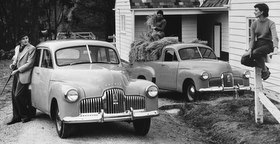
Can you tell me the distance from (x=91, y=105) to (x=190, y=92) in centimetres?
571

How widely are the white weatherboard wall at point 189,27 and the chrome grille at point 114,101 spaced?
1760cm

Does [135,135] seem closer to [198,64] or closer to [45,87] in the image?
[45,87]

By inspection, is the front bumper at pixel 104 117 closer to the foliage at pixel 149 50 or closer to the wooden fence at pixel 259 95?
the wooden fence at pixel 259 95

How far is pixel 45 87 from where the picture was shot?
1042cm

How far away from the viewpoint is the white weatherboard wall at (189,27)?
2650 cm

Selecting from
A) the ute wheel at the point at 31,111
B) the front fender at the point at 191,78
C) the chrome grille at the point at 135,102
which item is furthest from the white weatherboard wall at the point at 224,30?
the chrome grille at the point at 135,102

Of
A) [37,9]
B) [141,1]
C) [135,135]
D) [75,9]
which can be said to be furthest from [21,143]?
[75,9]

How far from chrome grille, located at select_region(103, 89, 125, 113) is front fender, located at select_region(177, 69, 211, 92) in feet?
15.8

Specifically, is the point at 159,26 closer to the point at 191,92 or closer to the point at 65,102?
the point at 191,92

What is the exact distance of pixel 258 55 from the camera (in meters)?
10.3

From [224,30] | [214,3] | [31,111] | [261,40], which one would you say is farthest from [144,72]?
[214,3]

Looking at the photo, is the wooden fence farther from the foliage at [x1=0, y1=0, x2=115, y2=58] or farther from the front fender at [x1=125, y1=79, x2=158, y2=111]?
the foliage at [x1=0, y1=0, x2=115, y2=58]

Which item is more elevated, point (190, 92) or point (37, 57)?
point (37, 57)

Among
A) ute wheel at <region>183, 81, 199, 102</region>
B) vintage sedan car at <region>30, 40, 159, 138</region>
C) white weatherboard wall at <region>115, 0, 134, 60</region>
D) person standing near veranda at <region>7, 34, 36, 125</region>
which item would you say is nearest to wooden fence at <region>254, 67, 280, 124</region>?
vintage sedan car at <region>30, 40, 159, 138</region>
